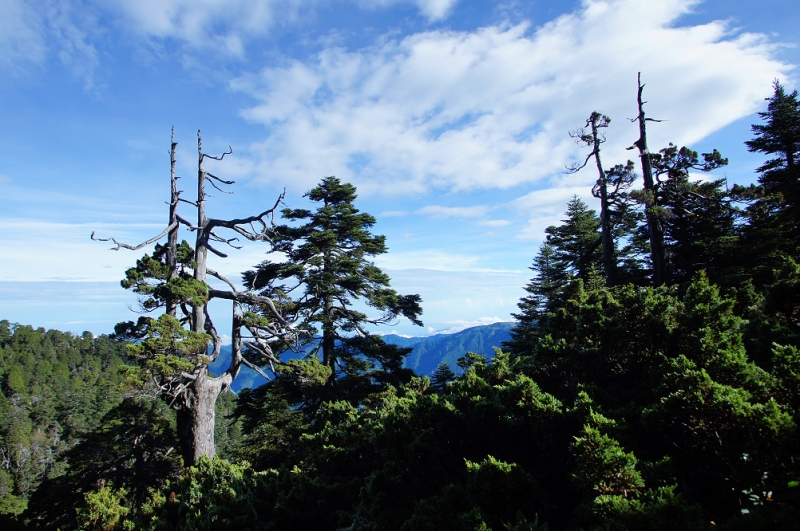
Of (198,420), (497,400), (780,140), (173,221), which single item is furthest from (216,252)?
(780,140)

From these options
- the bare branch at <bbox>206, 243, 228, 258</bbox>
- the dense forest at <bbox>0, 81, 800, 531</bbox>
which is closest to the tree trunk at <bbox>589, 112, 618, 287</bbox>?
the dense forest at <bbox>0, 81, 800, 531</bbox>

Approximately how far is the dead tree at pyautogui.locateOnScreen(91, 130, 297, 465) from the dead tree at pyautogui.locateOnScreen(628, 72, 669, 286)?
13.2 meters

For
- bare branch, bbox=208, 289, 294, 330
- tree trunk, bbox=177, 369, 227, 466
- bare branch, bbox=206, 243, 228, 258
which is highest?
bare branch, bbox=206, 243, 228, 258

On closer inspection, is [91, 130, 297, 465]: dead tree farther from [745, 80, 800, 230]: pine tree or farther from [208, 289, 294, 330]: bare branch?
[745, 80, 800, 230]: pine tree

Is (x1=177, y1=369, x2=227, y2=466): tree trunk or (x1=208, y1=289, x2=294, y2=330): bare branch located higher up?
(x1=208, y1=289, x2=294, y2=330): bare branch

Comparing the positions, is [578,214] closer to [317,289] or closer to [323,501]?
[317,289]

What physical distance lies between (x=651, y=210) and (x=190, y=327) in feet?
53.0

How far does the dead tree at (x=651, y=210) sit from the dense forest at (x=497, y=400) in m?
0.09

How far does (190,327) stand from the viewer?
37.8 ft

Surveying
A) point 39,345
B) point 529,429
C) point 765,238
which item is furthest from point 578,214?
point 39,345

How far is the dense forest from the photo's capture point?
12.3 feet

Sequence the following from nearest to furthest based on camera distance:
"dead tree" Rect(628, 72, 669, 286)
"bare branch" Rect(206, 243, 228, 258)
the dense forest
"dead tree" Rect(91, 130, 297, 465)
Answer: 1. the dense forest
2. "dead tree" Rect(91, 130, 297, 465)
3. "bare branch" Rect(206, 243, 228, 258)
4. "dead tree" Rect(628, 72, 669, 286)

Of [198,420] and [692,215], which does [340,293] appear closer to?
[198,420]

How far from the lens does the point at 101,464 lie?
13477 mm
